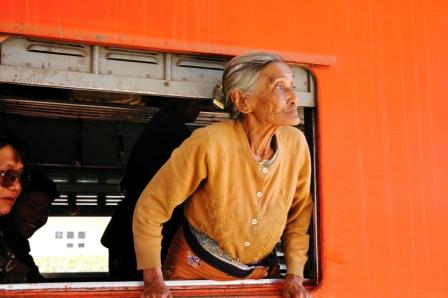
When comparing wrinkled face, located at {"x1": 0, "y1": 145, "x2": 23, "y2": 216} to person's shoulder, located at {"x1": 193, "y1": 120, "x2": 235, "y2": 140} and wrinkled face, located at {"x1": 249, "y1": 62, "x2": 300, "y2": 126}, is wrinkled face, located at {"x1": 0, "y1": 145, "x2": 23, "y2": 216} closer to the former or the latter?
person's shoulder, located at {"x1": 193, "y1": 120, "x2": 235, "y2": 140}

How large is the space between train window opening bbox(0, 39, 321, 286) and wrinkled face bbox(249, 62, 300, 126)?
215mm

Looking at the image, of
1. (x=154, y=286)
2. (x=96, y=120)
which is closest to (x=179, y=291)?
(x=154, y=286)

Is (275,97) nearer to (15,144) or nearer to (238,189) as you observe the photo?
(238,189)

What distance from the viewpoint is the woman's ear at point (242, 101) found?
80.7 inches

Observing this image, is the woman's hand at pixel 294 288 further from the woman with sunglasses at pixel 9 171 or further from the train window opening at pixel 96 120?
the woman with sunglasses at pixel 9 171

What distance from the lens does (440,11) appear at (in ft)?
8.05

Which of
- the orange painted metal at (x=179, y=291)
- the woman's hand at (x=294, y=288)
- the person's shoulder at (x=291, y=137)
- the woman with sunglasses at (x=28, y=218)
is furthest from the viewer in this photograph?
the woman with sunglasses at (x=28, y=218)

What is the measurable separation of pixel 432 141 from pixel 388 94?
30 cm

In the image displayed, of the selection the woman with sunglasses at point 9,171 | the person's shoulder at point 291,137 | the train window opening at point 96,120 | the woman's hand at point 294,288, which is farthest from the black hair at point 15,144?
the woman's hand at point 294,288

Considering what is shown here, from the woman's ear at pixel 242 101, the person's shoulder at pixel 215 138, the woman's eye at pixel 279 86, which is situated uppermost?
the woman's eye at pixel 279 86

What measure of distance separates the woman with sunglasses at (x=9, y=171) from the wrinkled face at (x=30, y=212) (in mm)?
872

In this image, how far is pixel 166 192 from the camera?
6.45ft

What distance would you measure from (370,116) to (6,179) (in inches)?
63.4

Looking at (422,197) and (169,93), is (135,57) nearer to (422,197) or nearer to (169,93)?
(169,93)
